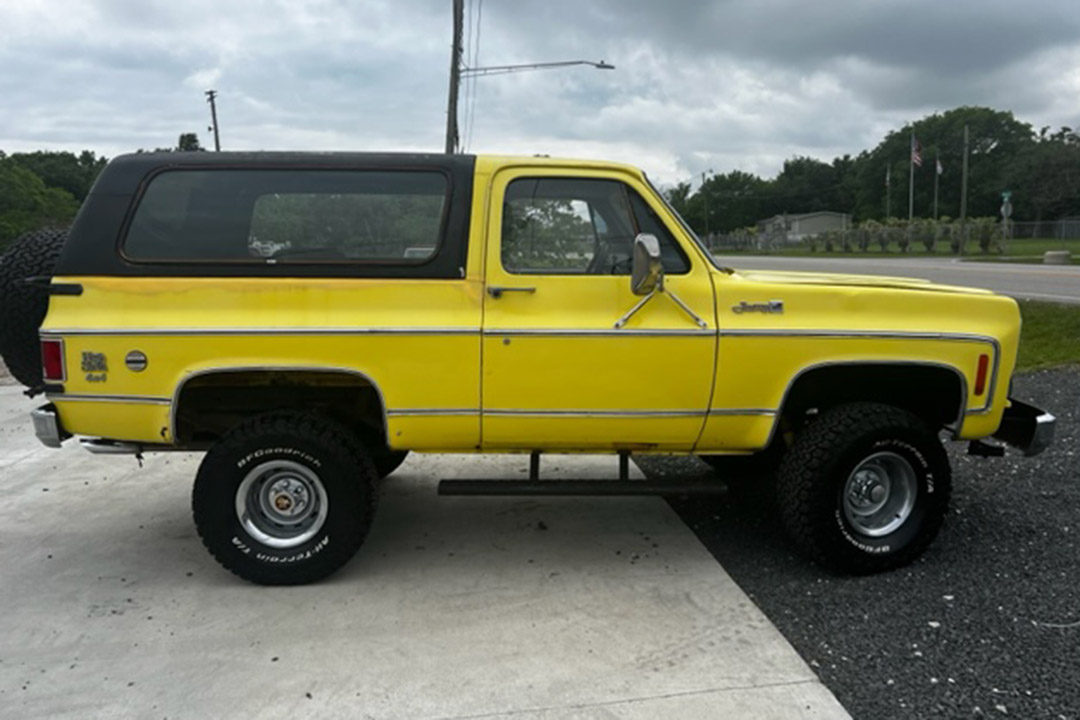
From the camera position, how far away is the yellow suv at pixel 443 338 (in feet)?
11.9

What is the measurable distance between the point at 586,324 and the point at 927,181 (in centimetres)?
10362

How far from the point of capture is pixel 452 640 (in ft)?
10.9

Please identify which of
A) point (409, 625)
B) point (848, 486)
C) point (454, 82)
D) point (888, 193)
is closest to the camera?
point (409, 625)

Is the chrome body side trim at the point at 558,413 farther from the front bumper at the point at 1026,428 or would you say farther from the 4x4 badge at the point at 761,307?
the front bumper at the point at 1026,428

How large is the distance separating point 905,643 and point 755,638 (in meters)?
0.60

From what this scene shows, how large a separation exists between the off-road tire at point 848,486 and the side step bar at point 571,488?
408 millimetres

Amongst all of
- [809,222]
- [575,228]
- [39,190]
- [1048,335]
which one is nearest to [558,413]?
[575,228]

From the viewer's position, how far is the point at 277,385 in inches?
152

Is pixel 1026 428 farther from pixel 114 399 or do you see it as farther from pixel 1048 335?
pixel 1048 335

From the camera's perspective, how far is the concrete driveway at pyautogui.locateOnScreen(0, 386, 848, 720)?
2906mm

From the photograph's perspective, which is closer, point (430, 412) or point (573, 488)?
point (430, 412)

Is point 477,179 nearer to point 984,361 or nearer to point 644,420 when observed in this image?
point 644,420

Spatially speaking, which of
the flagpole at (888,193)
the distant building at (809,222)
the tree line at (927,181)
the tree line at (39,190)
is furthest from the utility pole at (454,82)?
the distant building at (809,222)

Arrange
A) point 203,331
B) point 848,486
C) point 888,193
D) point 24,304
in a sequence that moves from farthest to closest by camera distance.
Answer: point 888,193 < point 848,486 < point 24,304 < point 203,331
